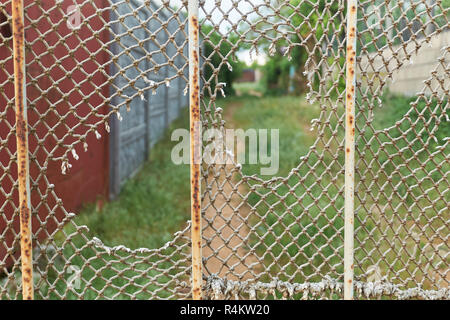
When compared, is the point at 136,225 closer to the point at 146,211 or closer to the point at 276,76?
the point at 146,211

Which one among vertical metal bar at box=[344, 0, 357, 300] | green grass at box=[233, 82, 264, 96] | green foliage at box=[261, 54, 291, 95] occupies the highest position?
green foliage at box=[261, 54, 291, 95]

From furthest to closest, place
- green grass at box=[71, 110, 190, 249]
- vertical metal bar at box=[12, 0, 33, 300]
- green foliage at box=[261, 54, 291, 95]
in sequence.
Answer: green foliage at box=[261, 54, 291, 95]
green grass at box=[71, 110, 190, 249]
vertical metal bar at box=[12, 0, 33, 300]

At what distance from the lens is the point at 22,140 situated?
1.55 m

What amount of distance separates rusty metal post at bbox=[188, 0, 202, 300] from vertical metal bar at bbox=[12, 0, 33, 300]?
58 centimetres

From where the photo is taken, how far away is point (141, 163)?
16.0 ft

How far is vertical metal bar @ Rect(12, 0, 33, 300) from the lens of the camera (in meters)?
1.52

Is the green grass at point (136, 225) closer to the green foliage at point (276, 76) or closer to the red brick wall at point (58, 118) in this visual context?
the red brick wall at point (58, 118)

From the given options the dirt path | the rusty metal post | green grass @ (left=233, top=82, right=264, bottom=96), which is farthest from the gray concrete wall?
green grass @ (left=233, top=82, right=264, bottom=96)

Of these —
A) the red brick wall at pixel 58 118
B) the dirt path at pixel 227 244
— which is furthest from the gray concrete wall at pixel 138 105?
the dirt path at pixel 227 244

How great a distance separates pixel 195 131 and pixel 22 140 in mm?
604

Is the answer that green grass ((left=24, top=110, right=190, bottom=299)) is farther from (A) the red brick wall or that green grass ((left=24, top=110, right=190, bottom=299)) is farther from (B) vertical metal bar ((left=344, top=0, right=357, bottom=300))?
(B) vertical metal bar ((left=344, top=0, right=357, bottom=300))

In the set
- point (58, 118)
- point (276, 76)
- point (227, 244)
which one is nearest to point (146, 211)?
point (58, 118)

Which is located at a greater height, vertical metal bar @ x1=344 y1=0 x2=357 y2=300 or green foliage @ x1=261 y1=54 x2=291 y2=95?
green foliage @ x1=261 y1=54 x2=291 y2=95
